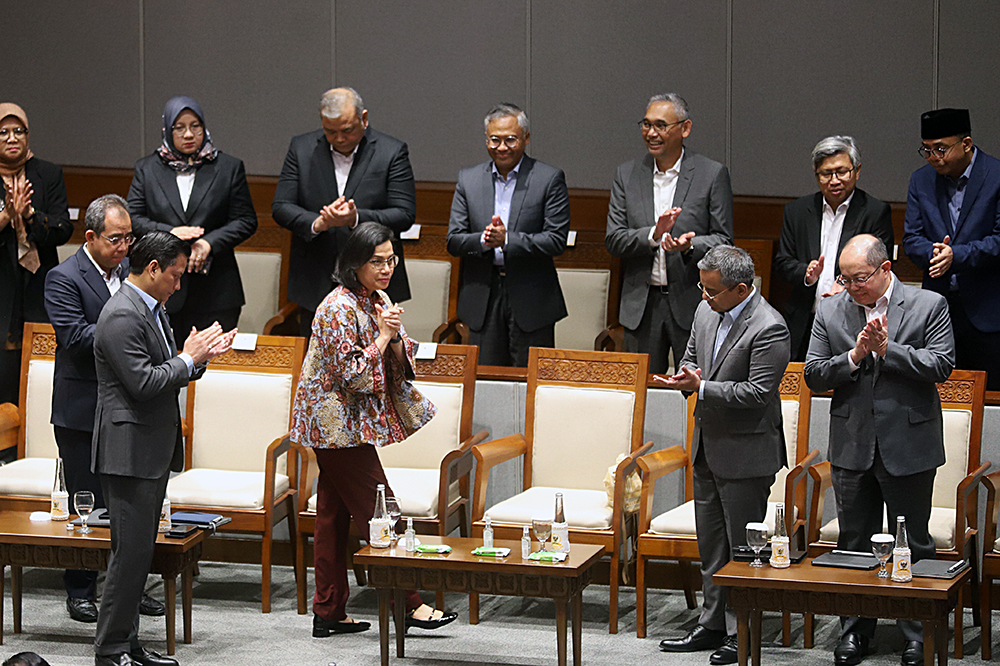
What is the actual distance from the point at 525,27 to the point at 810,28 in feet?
4.74

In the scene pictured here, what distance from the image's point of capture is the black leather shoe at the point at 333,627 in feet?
16.0

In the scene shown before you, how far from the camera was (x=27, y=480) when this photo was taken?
17.9 ft

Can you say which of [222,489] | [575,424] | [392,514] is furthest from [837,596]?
[222,489]

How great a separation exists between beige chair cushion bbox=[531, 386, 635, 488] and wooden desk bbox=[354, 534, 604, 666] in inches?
32.8

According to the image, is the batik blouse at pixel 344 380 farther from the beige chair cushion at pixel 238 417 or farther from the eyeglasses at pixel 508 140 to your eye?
the eyeglasses at pixel 508 140

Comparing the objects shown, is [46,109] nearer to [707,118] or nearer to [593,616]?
[707,118]

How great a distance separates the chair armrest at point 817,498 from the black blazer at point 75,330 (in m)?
2.54

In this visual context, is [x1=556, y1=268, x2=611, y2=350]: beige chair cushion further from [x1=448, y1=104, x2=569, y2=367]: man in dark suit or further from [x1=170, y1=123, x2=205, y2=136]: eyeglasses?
[x1=170, y1=123, x2=205, y2=136]: eyeglasses

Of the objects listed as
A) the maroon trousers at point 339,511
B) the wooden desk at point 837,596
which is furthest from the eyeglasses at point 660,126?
the wooden desk at point 837,596

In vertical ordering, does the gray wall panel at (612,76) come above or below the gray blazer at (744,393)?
above

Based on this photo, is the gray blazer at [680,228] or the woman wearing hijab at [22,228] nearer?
the gray blazer at [680,228]

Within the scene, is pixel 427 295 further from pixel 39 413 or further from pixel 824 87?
pixel 824 87

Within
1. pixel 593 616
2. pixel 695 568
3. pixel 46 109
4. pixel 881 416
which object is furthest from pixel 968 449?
pixel 46 109

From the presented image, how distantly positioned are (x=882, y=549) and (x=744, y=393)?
667 millimetres
